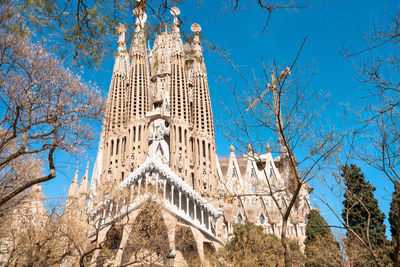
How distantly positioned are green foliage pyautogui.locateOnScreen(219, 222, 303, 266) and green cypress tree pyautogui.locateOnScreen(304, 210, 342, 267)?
0.96 metres

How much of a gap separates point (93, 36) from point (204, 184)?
92.2 ft

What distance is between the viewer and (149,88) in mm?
40531

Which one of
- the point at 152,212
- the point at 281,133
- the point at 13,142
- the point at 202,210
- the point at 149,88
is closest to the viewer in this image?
the point at 281,133

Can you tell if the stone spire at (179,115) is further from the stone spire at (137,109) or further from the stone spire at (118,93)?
the stone spire at (118,93)

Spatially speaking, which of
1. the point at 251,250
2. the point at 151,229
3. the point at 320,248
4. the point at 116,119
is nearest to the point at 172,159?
the point at 116,119

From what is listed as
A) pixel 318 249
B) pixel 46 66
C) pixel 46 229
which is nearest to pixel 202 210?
pixel 318 249

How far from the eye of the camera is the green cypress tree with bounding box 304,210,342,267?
767 inches

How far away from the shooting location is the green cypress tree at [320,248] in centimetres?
1948

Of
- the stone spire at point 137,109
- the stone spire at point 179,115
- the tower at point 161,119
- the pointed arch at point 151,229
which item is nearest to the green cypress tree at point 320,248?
the pointed arch at point 151,229

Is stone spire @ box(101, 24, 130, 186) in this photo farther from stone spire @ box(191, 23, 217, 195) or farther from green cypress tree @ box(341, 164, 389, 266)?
green cypress tree @ box(341, 164, 389, 266)

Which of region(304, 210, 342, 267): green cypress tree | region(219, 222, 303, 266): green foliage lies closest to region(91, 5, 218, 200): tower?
region(219, 222, 303, 266): green foliage

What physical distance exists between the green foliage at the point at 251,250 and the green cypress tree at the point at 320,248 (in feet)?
3.15

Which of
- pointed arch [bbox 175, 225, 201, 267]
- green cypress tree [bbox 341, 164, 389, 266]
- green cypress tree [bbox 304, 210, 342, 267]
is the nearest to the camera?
green cypress tree [bbox 341, 164, 389, 266]

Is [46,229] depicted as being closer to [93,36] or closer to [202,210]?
[93,36]
